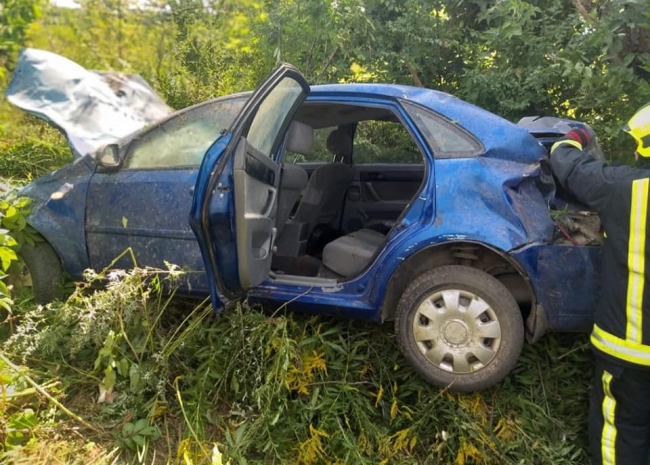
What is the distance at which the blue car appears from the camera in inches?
92.1

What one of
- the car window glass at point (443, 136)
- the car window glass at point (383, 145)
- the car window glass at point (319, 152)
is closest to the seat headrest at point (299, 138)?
the car window glass at point (319, 152)

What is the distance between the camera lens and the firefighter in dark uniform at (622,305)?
6.73ft

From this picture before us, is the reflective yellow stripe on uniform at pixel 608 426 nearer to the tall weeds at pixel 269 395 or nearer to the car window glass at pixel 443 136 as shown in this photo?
the tall weeds at pixel 269 395

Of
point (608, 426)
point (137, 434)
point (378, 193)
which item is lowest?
point (137, 434)

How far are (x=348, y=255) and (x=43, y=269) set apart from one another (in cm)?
198

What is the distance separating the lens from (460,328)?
237 cm

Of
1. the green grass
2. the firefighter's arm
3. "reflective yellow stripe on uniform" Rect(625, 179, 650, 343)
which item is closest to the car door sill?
the green grass

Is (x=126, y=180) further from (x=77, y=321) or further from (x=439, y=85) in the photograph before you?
(x=439, y=85)

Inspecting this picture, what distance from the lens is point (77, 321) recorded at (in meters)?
2.83

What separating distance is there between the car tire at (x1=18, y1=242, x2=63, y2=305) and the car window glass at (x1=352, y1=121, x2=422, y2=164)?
97.7 inches

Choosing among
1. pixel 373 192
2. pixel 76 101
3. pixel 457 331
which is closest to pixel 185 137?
pixel 76 101

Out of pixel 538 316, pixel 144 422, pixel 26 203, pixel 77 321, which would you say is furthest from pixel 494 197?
pixel 26 203

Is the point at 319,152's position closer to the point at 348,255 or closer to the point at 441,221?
the point at 348,255

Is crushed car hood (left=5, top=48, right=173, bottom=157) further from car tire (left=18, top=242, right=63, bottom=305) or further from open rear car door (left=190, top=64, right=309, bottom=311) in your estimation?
open rear car door (left=190, top=64, right=309, bottom=311)
